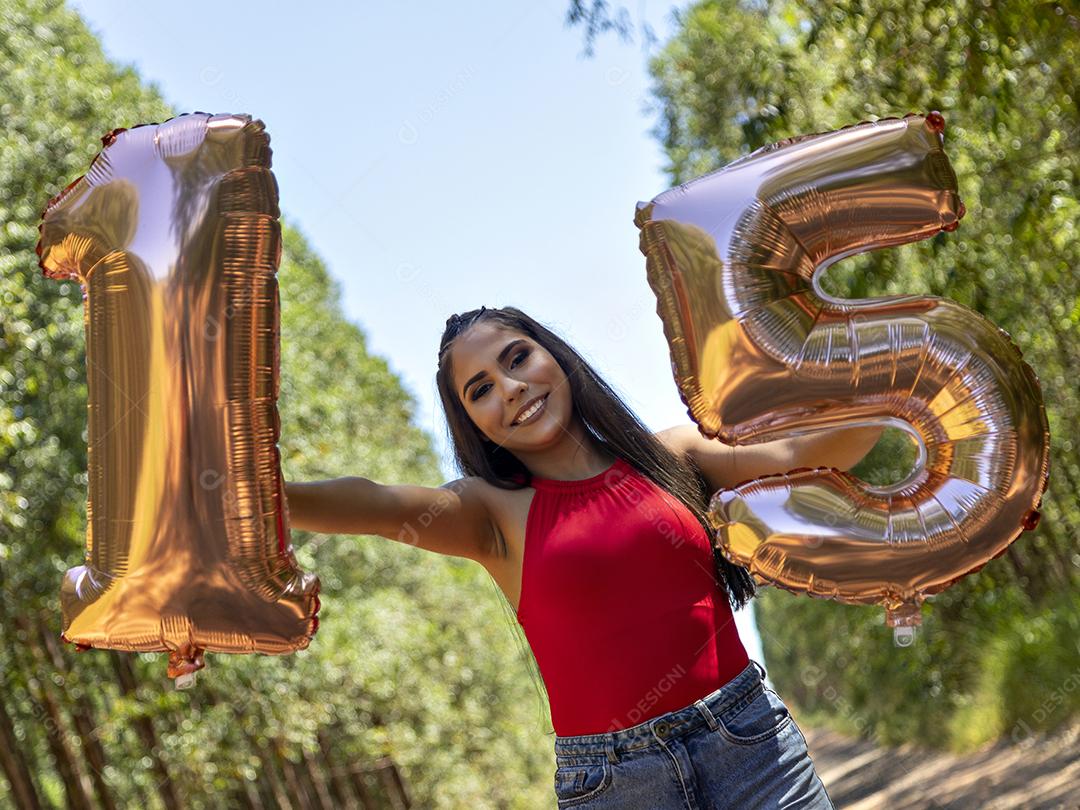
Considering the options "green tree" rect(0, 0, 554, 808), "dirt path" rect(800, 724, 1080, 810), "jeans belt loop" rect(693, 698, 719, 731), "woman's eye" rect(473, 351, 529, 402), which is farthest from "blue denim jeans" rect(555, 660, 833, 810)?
"dirt path" rect(800, 724, 1080, 810)

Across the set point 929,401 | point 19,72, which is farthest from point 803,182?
point 19,72

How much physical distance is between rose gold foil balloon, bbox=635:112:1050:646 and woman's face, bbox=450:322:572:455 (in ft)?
0.99

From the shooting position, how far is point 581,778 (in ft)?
7.70

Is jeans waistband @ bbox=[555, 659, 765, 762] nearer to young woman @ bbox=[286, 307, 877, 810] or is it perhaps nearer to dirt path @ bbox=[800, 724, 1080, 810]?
young woman @ bbox=[286, 307, 877, 810]

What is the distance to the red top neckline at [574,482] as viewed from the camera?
2.55 meters

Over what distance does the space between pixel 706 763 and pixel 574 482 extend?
0.60m

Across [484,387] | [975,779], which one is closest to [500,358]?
[484,387]

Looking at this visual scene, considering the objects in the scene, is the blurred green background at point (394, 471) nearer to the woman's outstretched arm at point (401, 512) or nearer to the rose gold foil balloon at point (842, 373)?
the rose gold foil balloon at point (842, 373)

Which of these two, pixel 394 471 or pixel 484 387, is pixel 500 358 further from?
pixel 394 471

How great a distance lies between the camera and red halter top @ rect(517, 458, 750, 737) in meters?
2.33

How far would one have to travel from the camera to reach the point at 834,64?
8.90 meters

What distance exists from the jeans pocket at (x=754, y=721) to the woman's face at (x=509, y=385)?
0.66 m

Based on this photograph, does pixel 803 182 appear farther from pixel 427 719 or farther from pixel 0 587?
pixel 427 719

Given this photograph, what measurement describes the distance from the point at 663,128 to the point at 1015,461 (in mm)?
12739
